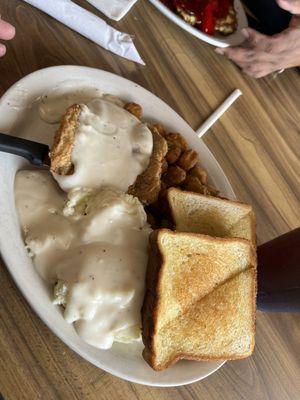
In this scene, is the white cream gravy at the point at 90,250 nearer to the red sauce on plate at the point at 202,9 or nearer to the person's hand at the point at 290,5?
the red sauce on plate at the point at 202,9

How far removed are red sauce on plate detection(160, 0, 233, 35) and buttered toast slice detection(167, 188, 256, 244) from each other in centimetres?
64

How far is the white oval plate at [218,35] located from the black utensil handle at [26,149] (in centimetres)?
68

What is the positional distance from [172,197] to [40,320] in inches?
17.1

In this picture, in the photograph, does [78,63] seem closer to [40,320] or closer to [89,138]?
[89,138]

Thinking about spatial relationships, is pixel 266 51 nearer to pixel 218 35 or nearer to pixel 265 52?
pixel 265 52

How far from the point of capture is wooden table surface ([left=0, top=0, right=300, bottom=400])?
3.59 ft

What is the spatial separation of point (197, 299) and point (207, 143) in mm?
621

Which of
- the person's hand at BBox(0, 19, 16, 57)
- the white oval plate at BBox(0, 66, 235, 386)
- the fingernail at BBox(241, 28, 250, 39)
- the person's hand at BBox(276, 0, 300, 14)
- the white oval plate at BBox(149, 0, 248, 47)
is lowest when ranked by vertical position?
the white oval plate at BBox(0, 66, 235, 386)

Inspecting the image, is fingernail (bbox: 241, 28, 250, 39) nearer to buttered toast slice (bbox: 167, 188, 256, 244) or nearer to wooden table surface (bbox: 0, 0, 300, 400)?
wooden table surface (bbox: 0, 0, 300, 400)

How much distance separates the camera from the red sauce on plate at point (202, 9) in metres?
1.55

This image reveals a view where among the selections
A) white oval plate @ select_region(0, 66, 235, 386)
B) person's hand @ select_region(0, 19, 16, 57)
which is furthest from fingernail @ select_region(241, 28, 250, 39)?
person's hand @ select_region(0, 19, 16, 57)

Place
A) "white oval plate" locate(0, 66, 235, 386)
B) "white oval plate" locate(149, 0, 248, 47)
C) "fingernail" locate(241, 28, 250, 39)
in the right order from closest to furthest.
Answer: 1. "white oval plate" locate(0, 66, 235, 386)
2. "white oval plate" locate(149, 0, 248, 47)
3. "fingernail" locate(241, 28, 250, 39)

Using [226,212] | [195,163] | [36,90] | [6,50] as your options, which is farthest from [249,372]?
[6,50]

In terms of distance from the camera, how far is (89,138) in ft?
3.80
